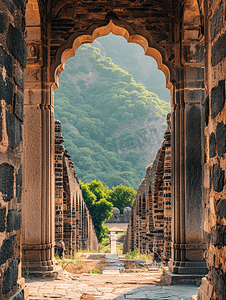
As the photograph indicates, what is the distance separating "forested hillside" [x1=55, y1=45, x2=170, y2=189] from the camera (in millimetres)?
69875

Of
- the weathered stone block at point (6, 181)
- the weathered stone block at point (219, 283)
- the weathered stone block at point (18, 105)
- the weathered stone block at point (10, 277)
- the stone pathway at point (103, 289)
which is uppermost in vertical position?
the weathered stone block at point (18, 105)

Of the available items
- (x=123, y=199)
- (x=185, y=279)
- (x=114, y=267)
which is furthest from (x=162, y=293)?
(x=123, y=199)

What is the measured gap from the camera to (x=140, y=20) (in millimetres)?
5719

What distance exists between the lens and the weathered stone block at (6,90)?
7.46ft

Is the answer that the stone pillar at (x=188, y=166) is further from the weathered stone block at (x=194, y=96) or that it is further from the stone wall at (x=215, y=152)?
the stone wall at (x=215, y=152)

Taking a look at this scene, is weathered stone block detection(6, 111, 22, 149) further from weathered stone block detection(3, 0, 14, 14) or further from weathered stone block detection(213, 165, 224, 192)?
weathered stone block detection(213, 165, 224, 192)

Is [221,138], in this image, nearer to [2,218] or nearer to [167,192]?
[2,218]

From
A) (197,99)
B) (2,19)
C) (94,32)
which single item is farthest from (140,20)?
(2,19)

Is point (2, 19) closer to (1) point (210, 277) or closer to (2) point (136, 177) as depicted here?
(1) point (210, 277)

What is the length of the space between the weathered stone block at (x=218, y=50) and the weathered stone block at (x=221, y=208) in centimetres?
111

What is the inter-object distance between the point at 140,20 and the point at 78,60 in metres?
87.9

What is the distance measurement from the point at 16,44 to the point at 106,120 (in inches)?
3059

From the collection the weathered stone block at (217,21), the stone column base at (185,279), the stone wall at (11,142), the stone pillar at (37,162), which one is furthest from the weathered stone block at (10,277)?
the stone column base at (185,279)

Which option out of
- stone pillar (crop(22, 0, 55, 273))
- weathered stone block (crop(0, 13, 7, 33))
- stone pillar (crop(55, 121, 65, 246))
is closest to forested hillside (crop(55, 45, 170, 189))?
stone pillar (crop(55, 121, 65, 246))
